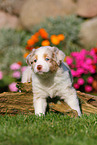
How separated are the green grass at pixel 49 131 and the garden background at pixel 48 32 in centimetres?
401

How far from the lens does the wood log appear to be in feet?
14.1

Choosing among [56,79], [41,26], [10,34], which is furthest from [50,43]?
[56,79]

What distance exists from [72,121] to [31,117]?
0.77 meters

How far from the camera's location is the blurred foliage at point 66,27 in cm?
1062

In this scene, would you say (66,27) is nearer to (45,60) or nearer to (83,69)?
(83,69)

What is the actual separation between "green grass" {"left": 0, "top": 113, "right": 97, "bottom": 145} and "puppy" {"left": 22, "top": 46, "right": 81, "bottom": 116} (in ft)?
1.10

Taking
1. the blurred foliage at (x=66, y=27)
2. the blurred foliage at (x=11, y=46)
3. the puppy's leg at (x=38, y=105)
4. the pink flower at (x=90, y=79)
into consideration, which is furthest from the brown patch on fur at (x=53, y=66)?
the blurred foliage at (x=66, y=27)

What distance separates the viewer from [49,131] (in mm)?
3256

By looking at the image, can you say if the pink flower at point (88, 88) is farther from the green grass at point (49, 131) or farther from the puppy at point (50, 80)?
the green grass at point (49, 131)

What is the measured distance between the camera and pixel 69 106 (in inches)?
163

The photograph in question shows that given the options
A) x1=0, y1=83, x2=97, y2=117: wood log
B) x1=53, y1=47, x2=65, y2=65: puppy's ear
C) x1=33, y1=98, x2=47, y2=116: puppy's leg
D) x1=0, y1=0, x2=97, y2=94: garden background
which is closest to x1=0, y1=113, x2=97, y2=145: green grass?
x1=33, y1=98, x2=47, y2=116: puppy's leg

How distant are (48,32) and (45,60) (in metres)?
7.17

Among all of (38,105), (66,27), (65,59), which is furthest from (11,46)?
(38,105)

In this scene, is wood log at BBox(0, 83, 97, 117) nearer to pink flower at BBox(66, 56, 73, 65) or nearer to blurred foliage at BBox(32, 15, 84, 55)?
pink flower at BBox(66, 56, 73, 65)
